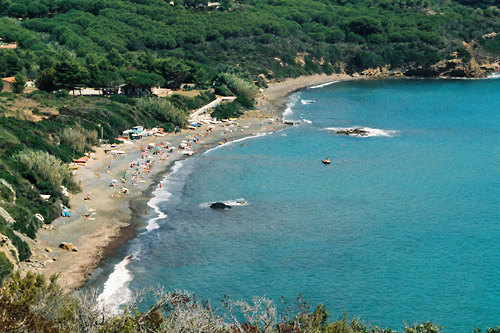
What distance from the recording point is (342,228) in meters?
58.5

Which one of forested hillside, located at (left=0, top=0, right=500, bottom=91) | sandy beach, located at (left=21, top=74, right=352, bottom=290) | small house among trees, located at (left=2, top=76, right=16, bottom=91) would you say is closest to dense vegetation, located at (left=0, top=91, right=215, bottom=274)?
sandy beach, located at (left=21, top=74, right=352, bottom=290)

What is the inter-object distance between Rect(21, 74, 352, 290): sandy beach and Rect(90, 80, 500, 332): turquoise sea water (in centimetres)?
198

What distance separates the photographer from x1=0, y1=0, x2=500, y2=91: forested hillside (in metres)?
155

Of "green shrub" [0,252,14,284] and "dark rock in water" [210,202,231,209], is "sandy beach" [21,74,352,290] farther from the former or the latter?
"dark rock in water" [210,202,231,209]

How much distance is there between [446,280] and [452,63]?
135033 mm

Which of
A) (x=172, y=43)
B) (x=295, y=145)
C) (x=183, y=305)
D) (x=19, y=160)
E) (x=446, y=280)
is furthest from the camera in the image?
(x=172, y=43)

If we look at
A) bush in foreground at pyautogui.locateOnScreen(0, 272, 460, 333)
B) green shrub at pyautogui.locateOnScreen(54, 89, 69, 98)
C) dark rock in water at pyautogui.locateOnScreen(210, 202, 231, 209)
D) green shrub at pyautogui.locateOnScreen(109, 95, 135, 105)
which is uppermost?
bush in foreground at pyautogui.locateOnScreen(0, 272, 460, 333)

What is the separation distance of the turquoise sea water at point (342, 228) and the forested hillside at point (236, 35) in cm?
5537

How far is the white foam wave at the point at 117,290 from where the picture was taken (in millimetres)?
43031

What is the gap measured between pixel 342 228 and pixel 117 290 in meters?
22.0

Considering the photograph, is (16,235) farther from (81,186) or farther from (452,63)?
(452,63)

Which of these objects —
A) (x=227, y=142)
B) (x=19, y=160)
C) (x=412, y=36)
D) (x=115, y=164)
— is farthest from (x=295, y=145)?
(x=412, y=36)

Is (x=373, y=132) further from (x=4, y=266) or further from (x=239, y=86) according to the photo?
(x=4, y=266)

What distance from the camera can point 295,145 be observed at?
Result: 92562 mm
